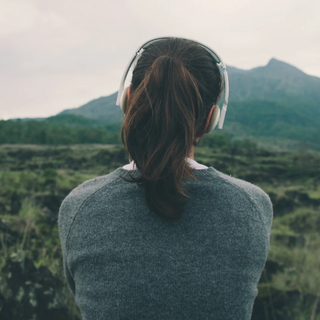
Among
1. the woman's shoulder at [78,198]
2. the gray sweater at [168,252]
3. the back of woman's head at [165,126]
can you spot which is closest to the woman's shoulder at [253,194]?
the gray sweater at [168,252]

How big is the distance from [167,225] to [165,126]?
35cm

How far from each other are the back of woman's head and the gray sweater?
66mm

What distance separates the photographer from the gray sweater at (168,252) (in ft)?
4.02

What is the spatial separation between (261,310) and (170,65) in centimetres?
280

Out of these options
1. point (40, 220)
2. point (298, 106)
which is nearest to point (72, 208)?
point (40, 220)

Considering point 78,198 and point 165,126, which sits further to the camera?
point 78,198

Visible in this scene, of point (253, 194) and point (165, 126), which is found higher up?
point (165, 126)

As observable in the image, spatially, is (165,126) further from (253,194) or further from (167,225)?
(253,194)

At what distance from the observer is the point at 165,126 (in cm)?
128

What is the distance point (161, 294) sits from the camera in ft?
4.00

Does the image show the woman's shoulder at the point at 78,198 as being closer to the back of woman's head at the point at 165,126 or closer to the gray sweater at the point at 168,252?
the gray sweater at the point at 168,252

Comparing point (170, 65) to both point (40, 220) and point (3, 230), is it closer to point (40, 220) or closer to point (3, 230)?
point (3, 230)

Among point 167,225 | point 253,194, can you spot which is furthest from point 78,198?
point 253,194

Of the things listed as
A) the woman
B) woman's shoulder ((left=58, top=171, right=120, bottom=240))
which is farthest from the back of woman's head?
woman's shoulder ((left=58, top=171, right=120, bottom=240))
